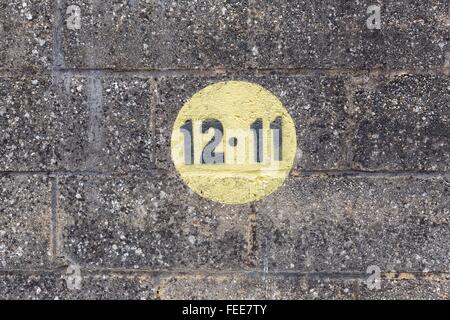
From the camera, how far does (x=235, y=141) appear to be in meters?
2.55

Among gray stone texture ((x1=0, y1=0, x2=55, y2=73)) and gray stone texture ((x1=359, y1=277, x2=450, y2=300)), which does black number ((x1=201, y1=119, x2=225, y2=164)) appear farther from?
gray stone texture ((x1=359, y1=277, x2=450, y2=300))

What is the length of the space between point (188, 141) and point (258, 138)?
34 cm

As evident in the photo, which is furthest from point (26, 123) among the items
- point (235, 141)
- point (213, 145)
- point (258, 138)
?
point (258, 138)

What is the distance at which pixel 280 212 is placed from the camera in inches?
102

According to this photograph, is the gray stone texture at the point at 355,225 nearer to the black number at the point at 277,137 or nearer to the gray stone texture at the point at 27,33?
the black number at the point at 277,137

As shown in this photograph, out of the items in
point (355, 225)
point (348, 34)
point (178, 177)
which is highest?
point (348, 34)

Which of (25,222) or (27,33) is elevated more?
(27,33)

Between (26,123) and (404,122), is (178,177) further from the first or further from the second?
(404,122)

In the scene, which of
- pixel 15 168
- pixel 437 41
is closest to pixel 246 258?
pixel 15 168

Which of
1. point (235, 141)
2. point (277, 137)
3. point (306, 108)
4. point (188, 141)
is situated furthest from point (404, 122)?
point (188, 141)

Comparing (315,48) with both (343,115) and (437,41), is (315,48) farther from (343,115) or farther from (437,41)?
(437,41)

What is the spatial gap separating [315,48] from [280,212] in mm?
801

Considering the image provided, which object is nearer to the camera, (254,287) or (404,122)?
(404,122)

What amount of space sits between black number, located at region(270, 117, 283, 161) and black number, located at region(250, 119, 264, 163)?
2.3 inches
